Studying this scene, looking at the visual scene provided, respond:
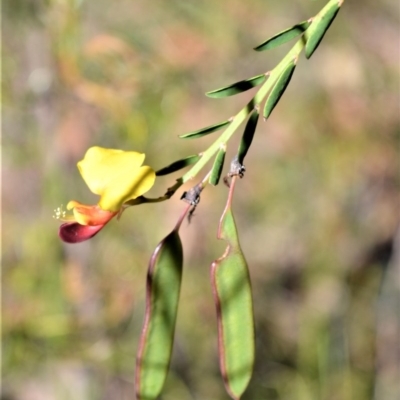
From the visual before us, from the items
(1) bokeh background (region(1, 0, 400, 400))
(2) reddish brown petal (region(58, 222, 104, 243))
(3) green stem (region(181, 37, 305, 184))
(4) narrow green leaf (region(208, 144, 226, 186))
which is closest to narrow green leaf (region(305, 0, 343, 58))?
(3) green stem (region(181, 37, 305, 184))

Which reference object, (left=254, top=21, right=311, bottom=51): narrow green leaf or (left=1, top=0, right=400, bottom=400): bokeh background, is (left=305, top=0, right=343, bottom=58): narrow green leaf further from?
(left=1, top=0, right=400, bottom=400): bokeh background

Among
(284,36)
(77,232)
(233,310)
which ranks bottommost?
(233,310)

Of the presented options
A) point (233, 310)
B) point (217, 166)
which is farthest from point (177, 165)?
point (233, 310)

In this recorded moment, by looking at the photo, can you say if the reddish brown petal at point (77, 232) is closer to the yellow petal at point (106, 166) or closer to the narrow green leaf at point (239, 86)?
the yellow petal at point (106, 166)

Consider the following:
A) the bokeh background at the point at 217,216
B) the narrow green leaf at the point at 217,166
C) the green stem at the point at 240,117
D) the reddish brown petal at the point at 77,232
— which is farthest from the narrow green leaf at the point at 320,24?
the bokeh background at the point at 217,216

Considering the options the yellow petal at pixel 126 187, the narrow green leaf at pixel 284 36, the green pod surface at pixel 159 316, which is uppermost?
the narrow green leaf at pixel 284 36

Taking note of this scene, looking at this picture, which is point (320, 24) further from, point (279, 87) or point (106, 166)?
point (106, 166)

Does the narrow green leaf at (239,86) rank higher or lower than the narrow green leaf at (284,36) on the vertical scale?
lower
